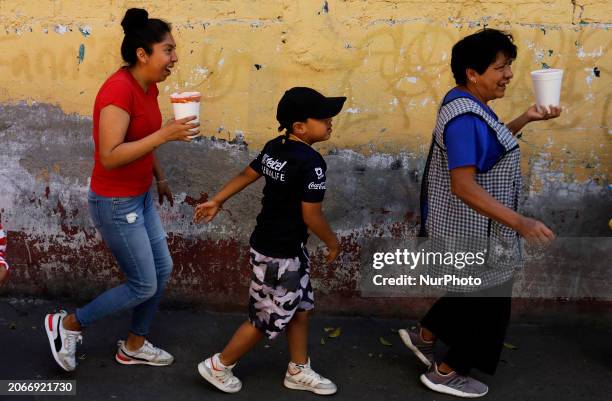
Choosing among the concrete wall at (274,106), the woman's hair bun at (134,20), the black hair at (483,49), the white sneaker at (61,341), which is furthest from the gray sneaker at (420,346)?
the woman's hair bun at (134,20)

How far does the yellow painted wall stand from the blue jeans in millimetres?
946

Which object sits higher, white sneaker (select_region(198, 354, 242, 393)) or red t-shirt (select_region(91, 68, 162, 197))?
red t-shirt (select_region(91, 68, 162, 197))

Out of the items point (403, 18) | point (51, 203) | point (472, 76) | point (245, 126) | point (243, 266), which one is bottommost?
point (243, 266)

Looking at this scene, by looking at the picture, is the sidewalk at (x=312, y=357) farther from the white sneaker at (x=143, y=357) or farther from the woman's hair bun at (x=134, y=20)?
the woman's hair bun at (x=134, y=20)

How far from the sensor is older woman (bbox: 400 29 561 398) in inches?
133

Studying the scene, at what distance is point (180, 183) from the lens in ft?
15.3

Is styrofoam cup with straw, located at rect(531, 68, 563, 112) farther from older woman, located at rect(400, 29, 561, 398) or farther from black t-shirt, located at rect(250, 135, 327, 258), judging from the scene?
black t-shirt, located at rect(250, 135, 327, 258)

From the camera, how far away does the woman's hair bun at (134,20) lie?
352 centimetres

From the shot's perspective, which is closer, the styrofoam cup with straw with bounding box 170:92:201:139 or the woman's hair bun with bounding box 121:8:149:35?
the styrofoam cup with straw with bounding box 170:92:201:139

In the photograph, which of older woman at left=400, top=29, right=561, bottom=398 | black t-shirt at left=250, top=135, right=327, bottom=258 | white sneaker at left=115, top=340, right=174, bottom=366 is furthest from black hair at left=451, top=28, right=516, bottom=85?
white sneaker at left=115, top=340, right=174, bottom=366

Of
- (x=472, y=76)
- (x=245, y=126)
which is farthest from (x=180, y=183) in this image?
(x=472, y=76)

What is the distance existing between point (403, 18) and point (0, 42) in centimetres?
241

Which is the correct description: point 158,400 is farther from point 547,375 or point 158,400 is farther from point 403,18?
point 403,18

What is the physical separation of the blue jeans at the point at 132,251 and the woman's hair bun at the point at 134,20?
0.81 m
